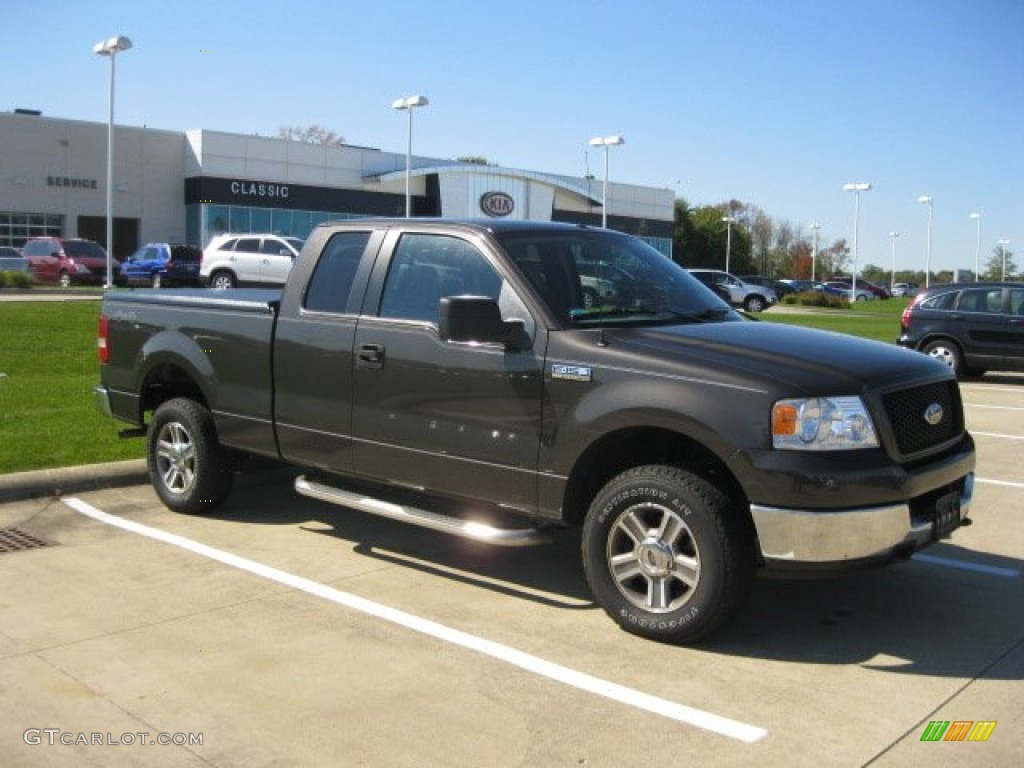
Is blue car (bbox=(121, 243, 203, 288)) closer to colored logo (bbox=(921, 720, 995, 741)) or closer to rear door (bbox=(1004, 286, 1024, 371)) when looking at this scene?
rear door (bbox=(1004, 286, 1024, 371))

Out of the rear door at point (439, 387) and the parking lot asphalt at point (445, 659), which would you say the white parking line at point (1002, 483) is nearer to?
the parking lot asphalt at point (445, 659)

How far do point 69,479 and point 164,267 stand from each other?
1178 inches

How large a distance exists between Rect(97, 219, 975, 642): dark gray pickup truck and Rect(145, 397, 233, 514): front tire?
3 centimetres

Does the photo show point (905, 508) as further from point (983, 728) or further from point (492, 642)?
point (492, 642)

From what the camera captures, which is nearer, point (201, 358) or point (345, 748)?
point (345, 748)

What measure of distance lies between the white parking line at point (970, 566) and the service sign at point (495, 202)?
57513mm

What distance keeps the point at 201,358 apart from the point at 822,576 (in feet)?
13.7

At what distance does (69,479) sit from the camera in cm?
752

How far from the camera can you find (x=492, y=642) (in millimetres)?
4840

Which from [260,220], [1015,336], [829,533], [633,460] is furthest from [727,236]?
[829,533]

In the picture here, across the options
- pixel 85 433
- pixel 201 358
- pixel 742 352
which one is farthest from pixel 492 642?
pixel 85 433

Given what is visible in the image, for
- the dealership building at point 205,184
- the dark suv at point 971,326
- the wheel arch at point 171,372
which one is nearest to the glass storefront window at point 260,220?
the dealership building at point 205,184

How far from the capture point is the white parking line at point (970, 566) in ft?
19.8

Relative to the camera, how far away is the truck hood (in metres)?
4.61
